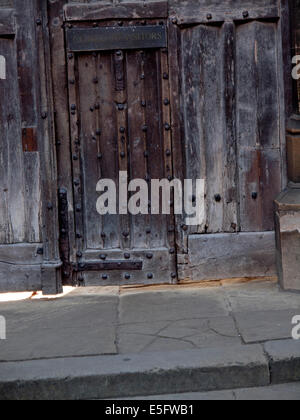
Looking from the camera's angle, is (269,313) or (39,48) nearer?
(269,313)

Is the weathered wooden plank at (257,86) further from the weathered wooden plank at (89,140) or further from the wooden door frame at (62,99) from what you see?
the weathered wooden plank at (89,140)

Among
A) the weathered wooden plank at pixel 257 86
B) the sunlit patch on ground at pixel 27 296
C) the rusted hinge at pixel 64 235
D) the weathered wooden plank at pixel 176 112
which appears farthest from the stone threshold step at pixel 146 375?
the weathered wooden plank at pixel 257 86

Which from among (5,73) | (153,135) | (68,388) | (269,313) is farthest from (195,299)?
(5,73)

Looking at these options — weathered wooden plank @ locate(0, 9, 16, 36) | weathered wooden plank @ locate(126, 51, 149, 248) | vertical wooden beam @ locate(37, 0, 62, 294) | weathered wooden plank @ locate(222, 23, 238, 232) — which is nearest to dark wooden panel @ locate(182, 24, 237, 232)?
weathered wooden plank @ locate(222, 23, 238, 232)

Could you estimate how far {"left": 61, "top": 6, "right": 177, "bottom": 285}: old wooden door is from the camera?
6918mm

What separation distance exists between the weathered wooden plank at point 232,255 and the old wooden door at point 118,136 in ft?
0.60

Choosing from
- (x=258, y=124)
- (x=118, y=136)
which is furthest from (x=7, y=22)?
A: (x=258, y=124)

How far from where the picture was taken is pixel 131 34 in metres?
6.89

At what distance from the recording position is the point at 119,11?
689 cm

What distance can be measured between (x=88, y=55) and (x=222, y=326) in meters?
2.27

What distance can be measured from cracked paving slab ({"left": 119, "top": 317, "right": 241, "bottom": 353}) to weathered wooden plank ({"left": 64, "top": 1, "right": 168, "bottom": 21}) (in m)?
2.25

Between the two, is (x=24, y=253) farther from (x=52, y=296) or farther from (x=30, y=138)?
(x=30, y=138)

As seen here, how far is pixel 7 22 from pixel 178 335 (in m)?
2.65

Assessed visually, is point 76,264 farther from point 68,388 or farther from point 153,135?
point 68,388
